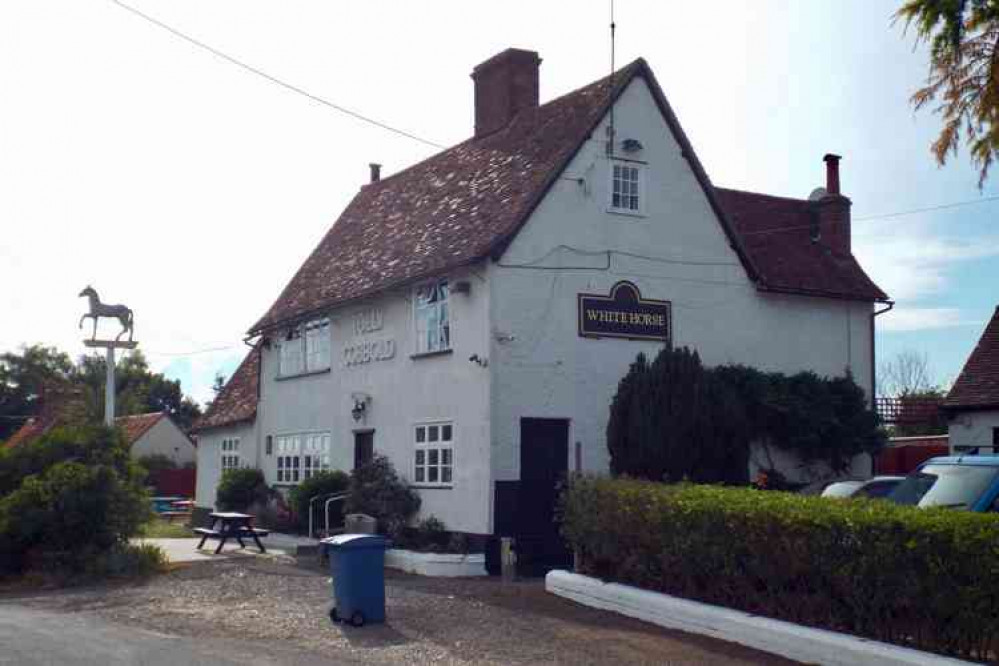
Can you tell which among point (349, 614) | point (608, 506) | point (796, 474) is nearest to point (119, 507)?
point (349, 614)

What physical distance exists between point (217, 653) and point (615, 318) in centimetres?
1068

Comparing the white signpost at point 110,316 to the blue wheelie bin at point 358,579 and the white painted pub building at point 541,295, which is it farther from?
the blue wheelie bin at point 358,579

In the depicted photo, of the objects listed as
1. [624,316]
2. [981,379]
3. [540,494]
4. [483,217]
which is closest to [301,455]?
[483,217]

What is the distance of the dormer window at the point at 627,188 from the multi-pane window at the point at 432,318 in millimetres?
3407

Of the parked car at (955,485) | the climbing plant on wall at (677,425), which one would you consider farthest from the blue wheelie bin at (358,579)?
the parked car at (955,485)

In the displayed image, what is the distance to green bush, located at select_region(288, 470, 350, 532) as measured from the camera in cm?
2300

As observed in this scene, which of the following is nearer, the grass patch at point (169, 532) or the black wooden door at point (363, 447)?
the black wooden door at point (363, 447)

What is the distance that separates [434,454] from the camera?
20.6 m

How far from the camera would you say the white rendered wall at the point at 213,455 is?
30.3 metres

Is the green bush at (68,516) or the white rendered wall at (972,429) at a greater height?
the white rendered wall at (972,429)

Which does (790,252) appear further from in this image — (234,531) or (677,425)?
(234,531)

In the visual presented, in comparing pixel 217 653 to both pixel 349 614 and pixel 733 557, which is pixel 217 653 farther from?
pixel 733 557

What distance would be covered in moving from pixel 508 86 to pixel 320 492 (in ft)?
30.4

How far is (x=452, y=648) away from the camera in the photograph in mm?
12000
